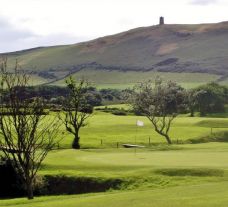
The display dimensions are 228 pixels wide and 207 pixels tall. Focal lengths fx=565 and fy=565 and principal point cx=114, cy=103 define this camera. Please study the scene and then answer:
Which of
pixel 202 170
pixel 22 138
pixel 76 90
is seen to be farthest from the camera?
pixel 76 90

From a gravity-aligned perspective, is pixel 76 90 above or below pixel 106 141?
above

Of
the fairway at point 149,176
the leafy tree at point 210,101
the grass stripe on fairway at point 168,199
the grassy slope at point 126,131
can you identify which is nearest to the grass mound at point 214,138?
the grassy slope at point 126,131

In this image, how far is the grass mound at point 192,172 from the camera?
143ft

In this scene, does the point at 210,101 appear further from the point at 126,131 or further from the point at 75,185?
the point at 75,185

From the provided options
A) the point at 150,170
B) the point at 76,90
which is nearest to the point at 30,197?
the point at 150,170

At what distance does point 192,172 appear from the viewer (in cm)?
4456

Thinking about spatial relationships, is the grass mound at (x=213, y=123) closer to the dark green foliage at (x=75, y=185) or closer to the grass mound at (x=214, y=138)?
the grass mound at (x=214, y=138)

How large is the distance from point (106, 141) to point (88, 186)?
40115mm

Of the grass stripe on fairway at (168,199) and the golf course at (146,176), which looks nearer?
the grass stripe on fairway at (168,199)

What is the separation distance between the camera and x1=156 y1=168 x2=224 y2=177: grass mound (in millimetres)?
43688

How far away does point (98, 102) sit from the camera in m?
188

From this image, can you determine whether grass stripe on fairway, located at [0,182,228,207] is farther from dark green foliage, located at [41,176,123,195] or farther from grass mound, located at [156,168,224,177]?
dark green foliage, located at [41,176,123,195]

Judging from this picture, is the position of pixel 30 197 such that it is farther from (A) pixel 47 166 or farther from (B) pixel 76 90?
(B) pixel 76 90

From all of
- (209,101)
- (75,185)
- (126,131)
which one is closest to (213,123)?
(126,131)
